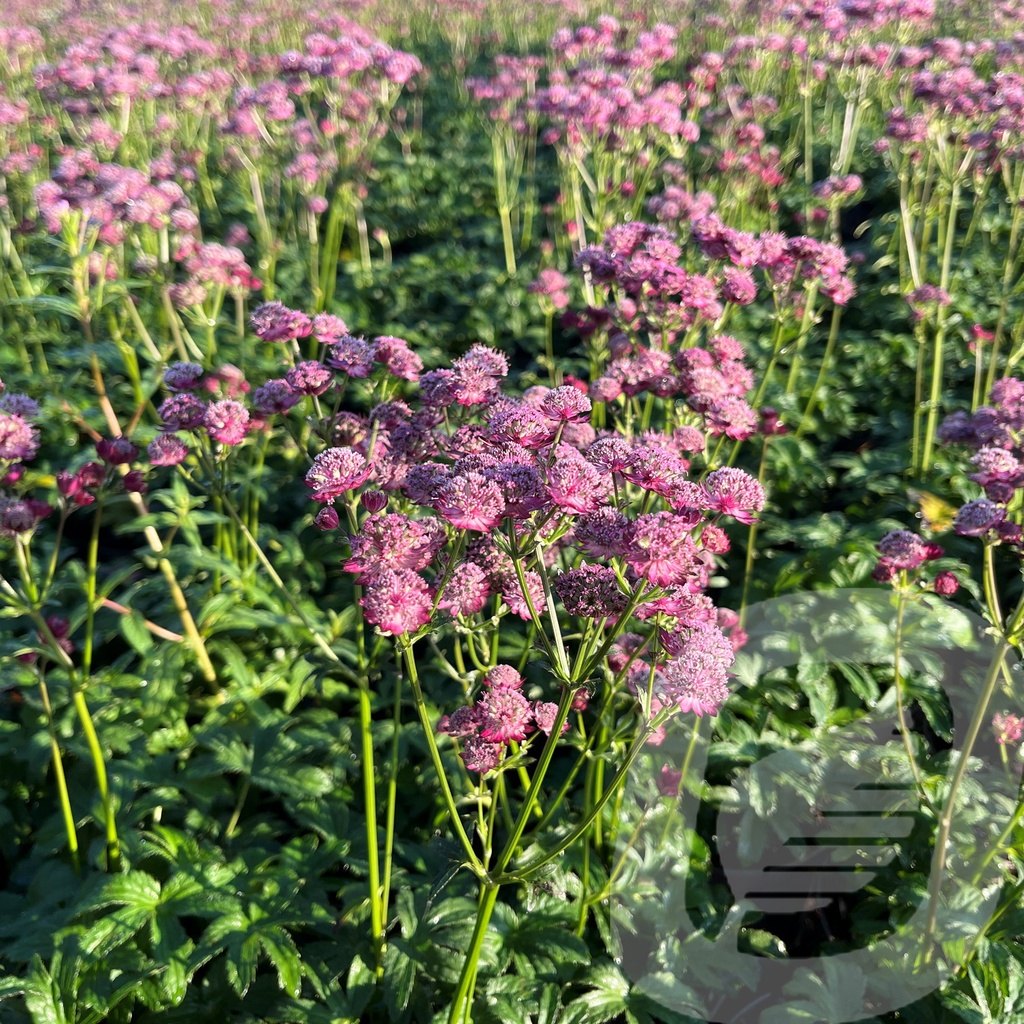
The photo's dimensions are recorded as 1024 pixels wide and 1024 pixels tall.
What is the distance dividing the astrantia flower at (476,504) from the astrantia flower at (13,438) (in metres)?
1.41

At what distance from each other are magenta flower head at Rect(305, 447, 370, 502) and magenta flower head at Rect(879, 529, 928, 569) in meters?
1.39

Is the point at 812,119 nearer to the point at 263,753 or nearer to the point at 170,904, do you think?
the point at 263,753

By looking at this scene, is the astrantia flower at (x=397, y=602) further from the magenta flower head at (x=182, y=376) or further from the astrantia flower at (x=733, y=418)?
the magenta flower head at (x=182, y=376)

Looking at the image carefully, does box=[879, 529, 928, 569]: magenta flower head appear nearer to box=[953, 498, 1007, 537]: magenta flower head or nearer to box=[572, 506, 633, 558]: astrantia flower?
box=[953, 498, 1007, 537]: magenta flower head

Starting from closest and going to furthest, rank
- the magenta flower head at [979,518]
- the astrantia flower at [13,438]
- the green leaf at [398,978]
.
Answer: the magenta flower head at [979,518]
the green leaf at [398,978]
the astrantia flower at [13,438]

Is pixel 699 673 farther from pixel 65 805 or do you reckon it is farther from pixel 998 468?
pixel 65 805

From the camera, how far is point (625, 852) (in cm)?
229

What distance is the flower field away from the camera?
178 centimetres

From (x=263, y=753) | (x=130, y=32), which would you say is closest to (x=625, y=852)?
(x=263, y=753)

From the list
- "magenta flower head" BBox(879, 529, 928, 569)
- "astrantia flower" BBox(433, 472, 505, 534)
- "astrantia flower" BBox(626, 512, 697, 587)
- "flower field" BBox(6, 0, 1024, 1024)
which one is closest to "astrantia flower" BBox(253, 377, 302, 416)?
"flower field" BBox(6, 0, 1024, 1024)

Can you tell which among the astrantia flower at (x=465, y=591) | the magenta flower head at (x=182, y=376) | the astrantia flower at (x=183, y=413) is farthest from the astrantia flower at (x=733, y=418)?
the magenta flower head at (x=182, y=376)

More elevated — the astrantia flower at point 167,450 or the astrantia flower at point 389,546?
the astrantia flower at point 389,546

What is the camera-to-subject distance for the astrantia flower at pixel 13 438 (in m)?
2.19

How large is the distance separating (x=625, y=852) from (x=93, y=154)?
4747 mm
